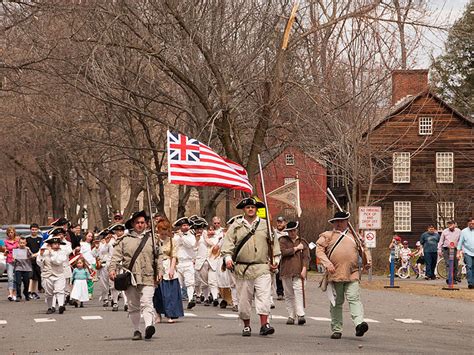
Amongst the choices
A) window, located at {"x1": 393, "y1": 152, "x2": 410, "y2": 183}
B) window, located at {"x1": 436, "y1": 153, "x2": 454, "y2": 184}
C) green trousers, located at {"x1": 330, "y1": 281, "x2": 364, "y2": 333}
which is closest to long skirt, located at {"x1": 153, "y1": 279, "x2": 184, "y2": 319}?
green trousers, located at {"x1": 330, "y1": 281, "x2": 364, "y2": 333}

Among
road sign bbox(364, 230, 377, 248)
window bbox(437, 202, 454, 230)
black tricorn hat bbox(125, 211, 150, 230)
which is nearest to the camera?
black tricorn hat bbox(125, 211, 150, 230)

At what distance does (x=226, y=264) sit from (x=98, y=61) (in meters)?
15.3

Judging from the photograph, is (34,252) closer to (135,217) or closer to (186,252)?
(186,252)

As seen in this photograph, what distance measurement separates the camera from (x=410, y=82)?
174ft

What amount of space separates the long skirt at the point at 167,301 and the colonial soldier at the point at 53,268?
4995 mm

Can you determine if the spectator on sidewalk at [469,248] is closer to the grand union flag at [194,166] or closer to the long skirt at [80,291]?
the grand union flag at [194,166]

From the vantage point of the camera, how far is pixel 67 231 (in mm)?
28953

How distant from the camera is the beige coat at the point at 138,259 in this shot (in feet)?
53.7

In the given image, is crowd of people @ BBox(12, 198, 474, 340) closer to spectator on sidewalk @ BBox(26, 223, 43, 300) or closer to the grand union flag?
spectator on sidewalk @ BBox(26, 223, 43, 300)

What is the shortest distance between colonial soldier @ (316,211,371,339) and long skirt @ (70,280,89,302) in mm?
9614

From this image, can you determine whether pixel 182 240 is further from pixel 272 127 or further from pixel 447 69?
pixel 447 69

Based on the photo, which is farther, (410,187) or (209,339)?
(410,187)

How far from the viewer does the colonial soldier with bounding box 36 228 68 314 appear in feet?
77.6

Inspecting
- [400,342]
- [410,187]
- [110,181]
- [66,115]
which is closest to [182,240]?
[400,342]
